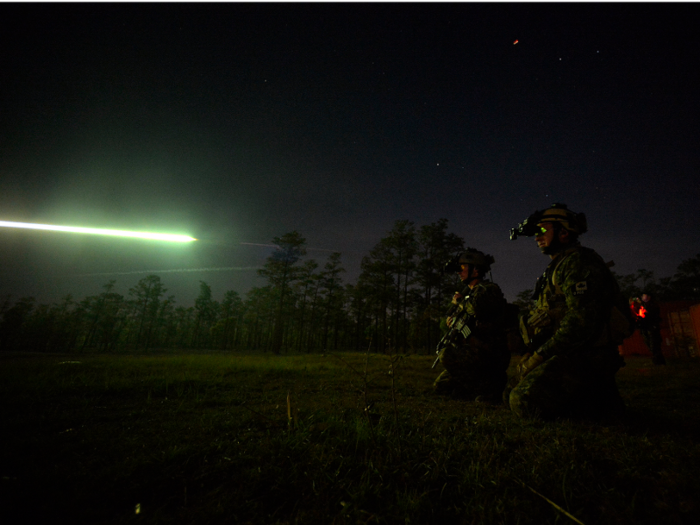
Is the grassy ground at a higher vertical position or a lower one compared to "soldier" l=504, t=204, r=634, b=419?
lower

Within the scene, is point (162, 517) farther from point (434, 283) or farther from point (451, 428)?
point (434, 283)

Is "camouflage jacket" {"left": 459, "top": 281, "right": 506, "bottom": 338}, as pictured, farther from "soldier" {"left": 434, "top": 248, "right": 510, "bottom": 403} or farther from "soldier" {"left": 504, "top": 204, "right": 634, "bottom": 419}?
"soldier" {"left": 504, "top": 204, "right": 634, "bottom": 419}

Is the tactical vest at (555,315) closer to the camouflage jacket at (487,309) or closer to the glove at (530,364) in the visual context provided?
the glove at (530,364)

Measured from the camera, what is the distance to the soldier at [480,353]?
4.59 meters

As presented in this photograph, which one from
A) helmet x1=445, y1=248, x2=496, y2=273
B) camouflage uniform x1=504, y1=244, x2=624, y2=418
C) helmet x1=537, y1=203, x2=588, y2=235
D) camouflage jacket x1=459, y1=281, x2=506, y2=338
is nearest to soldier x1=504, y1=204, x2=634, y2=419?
camouflage uniform x1=504, y1=244, x2=624, y2=418

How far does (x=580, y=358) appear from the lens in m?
3.22

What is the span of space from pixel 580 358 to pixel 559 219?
75.8 inches

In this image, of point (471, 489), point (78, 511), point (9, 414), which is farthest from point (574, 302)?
point (9, 414)

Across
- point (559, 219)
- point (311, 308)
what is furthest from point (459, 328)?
point (311, 308)

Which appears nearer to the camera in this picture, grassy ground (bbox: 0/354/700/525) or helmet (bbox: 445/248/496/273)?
grassy ground (bbox: 0/354/700/525)

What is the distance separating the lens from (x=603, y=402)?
3289 millimetres

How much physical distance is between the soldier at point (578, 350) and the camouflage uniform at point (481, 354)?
972 mm

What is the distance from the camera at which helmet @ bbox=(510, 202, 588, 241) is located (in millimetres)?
3990

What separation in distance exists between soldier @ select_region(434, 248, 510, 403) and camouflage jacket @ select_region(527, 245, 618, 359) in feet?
2.94
